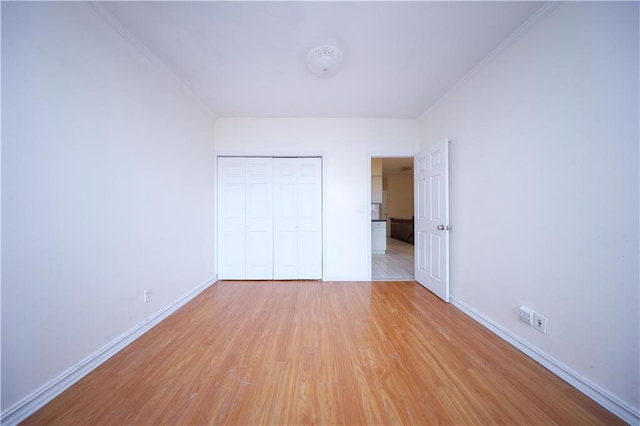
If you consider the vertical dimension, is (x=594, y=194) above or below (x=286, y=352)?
above

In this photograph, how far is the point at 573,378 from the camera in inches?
51.7

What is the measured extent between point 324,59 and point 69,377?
2.97 m

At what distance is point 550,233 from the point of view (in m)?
1.47

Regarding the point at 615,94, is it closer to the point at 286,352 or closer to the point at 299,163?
the point at 286,352

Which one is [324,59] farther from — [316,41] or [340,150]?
[340,150]

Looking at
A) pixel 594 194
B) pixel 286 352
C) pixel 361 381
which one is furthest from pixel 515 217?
pixel 286 352

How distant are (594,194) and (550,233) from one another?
13.7 inches

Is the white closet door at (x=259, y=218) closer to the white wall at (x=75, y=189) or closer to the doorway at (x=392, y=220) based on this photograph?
the white wall at (x=75, y=189)

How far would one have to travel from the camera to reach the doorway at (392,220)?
13.1ft

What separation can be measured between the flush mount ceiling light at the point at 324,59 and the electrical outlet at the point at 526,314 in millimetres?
2623

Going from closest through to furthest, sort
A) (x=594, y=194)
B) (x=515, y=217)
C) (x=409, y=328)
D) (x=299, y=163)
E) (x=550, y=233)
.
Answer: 1. (x=594, y=194)
2. (x=550, y=233)
3. (x=515, y=217)
4. (x=409, y=328)
5. (x=299, y=163)

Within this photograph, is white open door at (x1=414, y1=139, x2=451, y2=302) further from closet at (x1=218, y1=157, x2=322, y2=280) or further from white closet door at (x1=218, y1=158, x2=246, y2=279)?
white closet door at (x1=218, y1=158, x2=246, y2=279)

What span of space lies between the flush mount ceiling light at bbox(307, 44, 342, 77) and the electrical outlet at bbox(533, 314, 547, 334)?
104 inches

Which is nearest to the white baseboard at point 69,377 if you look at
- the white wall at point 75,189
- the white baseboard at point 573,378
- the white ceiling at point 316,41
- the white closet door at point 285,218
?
the white wall at point 75,189
